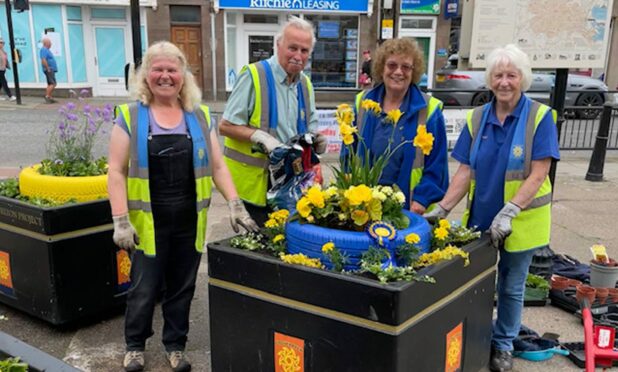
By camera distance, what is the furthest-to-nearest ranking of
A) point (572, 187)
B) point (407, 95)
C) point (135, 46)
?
1. point (572, 187)
2. point (135, 46)
3. point (407, 95)

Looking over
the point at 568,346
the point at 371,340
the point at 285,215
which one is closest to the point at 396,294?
the point at 371,340

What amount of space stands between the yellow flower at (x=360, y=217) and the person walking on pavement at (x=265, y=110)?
2.46 ft

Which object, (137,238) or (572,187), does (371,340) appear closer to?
(137,238)

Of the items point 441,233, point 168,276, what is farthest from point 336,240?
point 168,276

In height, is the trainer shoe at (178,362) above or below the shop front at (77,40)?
below

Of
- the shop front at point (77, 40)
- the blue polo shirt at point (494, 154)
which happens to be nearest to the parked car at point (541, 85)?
the shop front at point (77, 40)

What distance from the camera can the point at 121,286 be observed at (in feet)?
12.3

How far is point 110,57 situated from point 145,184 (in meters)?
16.8

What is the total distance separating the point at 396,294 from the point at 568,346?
76.1 inches

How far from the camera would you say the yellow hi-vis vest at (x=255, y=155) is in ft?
10.6

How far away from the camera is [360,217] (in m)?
2.52

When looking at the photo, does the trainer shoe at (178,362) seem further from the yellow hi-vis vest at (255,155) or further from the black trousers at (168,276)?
the yellow hi-vis vest at (255,155)

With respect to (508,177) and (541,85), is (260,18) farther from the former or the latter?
(508,177)

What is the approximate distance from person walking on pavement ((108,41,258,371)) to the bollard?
6546mm
